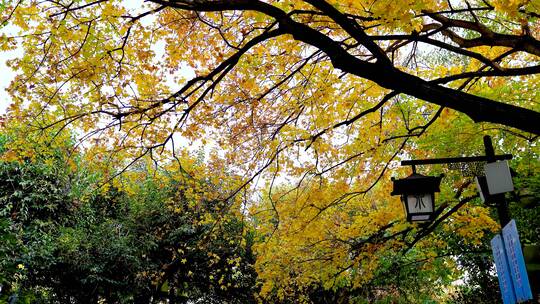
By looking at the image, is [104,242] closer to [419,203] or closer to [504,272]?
[419,203]

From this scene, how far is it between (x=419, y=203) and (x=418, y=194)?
8 centimetres

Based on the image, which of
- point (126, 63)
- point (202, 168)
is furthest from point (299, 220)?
point (126, 63)

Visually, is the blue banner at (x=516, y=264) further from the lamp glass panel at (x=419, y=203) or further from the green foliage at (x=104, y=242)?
the green foliage at (x=104, y=242)

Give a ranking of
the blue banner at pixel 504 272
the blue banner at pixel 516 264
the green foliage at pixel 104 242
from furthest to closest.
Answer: the green foliage at pixel 104 242 → the blue banner at pixel 504 272 → the blue banner at pixel 516 264

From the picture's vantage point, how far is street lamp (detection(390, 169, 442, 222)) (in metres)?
3.85

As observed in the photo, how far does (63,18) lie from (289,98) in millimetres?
3025

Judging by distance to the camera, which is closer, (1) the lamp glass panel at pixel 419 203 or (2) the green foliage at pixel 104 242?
(1) the lamp glass panel at pixel 419 203

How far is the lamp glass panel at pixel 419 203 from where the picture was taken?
12.6 feet

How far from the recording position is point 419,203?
3871 mm

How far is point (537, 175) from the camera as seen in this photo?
6.39 m

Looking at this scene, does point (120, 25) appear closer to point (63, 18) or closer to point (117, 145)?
point (63, 18)

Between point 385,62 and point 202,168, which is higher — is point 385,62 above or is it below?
below

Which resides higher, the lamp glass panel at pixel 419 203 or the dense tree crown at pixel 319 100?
the dense tree crown at pixel 319 100

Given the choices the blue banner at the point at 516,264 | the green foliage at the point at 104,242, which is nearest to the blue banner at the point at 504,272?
the blue banner at the point at 516,264
